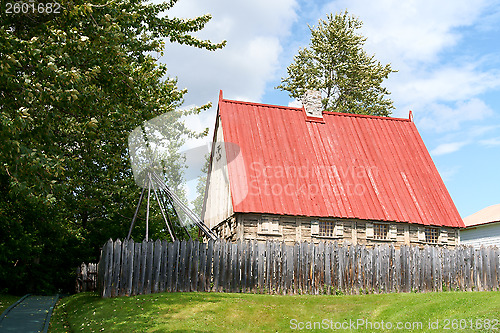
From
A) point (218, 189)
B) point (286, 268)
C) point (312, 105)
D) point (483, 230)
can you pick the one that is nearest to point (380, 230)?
point (286, 268)

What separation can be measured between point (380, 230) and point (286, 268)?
7680 millimetres

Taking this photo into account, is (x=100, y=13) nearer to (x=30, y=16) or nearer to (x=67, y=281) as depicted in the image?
(x=30, y=16)

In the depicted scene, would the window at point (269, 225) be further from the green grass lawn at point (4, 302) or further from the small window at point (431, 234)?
the green grass lawn at point (4, 302)

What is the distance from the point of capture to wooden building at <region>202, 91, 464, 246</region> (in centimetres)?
2438

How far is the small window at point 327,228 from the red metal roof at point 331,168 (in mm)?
772

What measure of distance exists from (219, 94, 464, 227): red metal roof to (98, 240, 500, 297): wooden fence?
3588 mm

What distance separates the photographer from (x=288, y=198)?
24.8m

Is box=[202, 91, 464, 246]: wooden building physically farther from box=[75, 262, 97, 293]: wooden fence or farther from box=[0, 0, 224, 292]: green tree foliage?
box=[75, 262, 97, 293]: wooden fence

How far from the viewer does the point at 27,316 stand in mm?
17609

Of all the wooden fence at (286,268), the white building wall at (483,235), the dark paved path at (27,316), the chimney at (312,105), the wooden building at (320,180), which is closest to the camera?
the dark paved path at (27,316)

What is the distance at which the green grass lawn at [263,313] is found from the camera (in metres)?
13.9

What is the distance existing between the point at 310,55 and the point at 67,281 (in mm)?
28419

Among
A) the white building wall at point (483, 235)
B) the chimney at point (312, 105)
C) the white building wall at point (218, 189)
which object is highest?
the chimney at point (312, 105)

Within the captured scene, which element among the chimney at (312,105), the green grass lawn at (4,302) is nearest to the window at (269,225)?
the chimney at (312,105)
